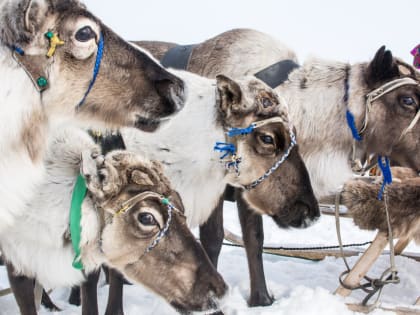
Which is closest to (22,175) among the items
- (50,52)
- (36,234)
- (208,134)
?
(36,234)

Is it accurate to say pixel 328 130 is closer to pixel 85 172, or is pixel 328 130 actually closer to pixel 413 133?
pixel 413 133

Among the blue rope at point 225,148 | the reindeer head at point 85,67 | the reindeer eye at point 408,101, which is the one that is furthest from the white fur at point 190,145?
the reindeer eye at point 408,101

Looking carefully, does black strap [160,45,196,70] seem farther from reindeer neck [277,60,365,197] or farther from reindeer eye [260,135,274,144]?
reindeer eye [260,135,274,144]

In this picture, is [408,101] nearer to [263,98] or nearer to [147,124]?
[263,98]

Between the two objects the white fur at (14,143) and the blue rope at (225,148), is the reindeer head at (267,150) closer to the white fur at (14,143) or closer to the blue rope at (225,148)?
the blue rope at (225,148)

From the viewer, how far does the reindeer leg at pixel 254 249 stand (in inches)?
173

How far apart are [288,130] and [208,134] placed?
0.53m

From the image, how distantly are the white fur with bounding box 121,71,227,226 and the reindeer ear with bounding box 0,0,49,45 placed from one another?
50.1 inches

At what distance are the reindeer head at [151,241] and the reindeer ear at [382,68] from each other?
6.97 ft

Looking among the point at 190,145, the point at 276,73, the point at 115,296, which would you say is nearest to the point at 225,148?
the point at 190,145

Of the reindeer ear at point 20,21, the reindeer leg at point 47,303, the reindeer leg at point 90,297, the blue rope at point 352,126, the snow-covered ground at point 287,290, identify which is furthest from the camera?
the reindeer leg at point 47,303

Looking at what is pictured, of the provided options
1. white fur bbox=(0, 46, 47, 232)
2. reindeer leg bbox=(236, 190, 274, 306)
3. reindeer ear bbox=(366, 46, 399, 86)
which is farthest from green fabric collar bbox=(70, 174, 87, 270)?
reindeer ear bbox=(366, 46, 399, 86)

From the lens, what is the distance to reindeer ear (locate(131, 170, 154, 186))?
2953mm

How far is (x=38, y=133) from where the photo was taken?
278cm
